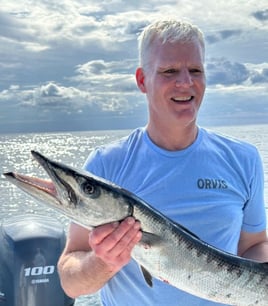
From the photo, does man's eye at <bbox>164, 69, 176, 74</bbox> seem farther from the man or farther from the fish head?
the fish head

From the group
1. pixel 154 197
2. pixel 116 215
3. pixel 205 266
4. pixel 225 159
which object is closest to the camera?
pixel 116 215

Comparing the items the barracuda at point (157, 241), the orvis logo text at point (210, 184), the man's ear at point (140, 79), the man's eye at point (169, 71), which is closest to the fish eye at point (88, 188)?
the barracuda at point (157, 241)

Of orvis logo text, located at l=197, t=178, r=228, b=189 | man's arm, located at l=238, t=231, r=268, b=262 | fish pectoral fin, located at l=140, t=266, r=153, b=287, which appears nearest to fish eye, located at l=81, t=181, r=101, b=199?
fish pectoral fin, located at l=140, t=266, r=153, b=287

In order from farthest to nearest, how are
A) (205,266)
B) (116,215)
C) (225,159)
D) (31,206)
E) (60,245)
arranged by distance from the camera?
(31,206)
(60,245)
(225,159)
(205,266)
(116,215)

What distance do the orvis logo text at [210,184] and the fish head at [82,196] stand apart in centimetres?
77

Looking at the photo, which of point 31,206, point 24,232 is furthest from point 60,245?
point 31,206

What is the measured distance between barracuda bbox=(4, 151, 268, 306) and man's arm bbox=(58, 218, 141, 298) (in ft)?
0.19

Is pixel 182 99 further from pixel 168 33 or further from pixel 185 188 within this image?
pixel 185 188

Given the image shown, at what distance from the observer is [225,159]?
3.28 m

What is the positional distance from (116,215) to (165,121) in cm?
92

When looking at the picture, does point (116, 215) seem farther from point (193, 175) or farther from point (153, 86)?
point (153, 86)

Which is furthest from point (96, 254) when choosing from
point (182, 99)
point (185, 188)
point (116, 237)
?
point (182, 99)

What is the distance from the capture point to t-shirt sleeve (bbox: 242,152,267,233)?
3.29 meters

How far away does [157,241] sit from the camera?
261 cm
